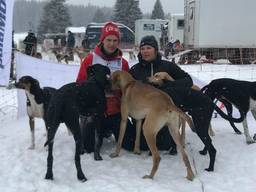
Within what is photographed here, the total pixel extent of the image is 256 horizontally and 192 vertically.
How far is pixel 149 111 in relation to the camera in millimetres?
4867

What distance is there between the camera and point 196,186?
4.59 m

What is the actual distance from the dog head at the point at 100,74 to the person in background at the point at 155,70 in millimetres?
568

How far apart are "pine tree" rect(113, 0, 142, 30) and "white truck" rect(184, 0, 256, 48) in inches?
1415

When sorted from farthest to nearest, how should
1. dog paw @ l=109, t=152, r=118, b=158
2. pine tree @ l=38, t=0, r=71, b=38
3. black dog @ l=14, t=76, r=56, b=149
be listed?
1. pine tree @ l=38, t=0, r=71, b=38
2. black dog @ l=14, t=76, r=56, b=149
3. dog paw @ l=109, t=152, r=118, b=158

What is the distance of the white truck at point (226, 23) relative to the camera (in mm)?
18797

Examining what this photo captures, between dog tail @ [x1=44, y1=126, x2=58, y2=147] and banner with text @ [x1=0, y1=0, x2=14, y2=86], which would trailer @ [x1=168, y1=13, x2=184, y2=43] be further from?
dog tail @ [x1=44, y1=126, x2=58, y2=147]

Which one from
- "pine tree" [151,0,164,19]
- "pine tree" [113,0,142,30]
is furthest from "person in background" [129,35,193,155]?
"pine tree" [151,0,164,19]

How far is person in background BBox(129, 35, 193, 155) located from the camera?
18.4 ft

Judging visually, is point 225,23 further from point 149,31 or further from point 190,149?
point 149,31

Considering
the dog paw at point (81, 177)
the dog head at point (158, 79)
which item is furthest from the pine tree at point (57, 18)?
the dog paw at point (81, 177)

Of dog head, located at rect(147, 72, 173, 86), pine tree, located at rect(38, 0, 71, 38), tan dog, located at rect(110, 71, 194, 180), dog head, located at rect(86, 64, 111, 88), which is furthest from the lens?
pine tree, located at rect(38, 0, 71, 38)

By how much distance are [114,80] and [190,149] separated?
4.84 ft

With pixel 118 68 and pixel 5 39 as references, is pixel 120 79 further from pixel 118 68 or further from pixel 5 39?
pixel 5 39

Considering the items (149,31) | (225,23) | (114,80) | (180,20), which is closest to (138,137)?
(114,80)
